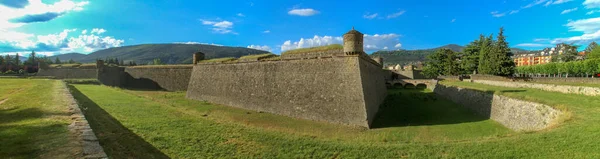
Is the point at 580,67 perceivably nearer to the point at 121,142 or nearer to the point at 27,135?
the point at 121,142

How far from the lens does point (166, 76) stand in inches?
1586

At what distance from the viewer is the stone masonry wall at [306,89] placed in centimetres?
1518

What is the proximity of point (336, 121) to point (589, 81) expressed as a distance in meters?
22.8

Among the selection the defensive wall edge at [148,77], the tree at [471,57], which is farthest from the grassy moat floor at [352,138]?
the tree at [471,57]

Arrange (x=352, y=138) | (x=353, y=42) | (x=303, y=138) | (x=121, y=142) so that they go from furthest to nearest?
(x=353, y=42) → (x=352, y=138) → (x=303, y=138) → (x=121, y=142)

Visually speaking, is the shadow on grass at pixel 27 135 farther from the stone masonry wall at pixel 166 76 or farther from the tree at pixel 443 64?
the tree at pixel 443 64

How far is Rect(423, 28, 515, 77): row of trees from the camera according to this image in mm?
36594

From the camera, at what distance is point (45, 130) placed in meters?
6.88

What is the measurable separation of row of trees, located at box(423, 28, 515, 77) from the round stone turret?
99.0 feet

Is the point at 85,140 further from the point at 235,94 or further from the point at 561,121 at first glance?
the point at 235,94

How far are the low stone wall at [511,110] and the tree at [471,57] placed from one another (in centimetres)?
2647

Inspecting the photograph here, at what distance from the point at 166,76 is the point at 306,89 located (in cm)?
3009

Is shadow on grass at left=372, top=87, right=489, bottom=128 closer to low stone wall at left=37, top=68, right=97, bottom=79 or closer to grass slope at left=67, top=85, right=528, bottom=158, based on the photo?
grass slope at left=67, top=85, right=528, bottom=158

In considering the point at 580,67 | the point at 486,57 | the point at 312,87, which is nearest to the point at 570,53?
the point at 580,67
